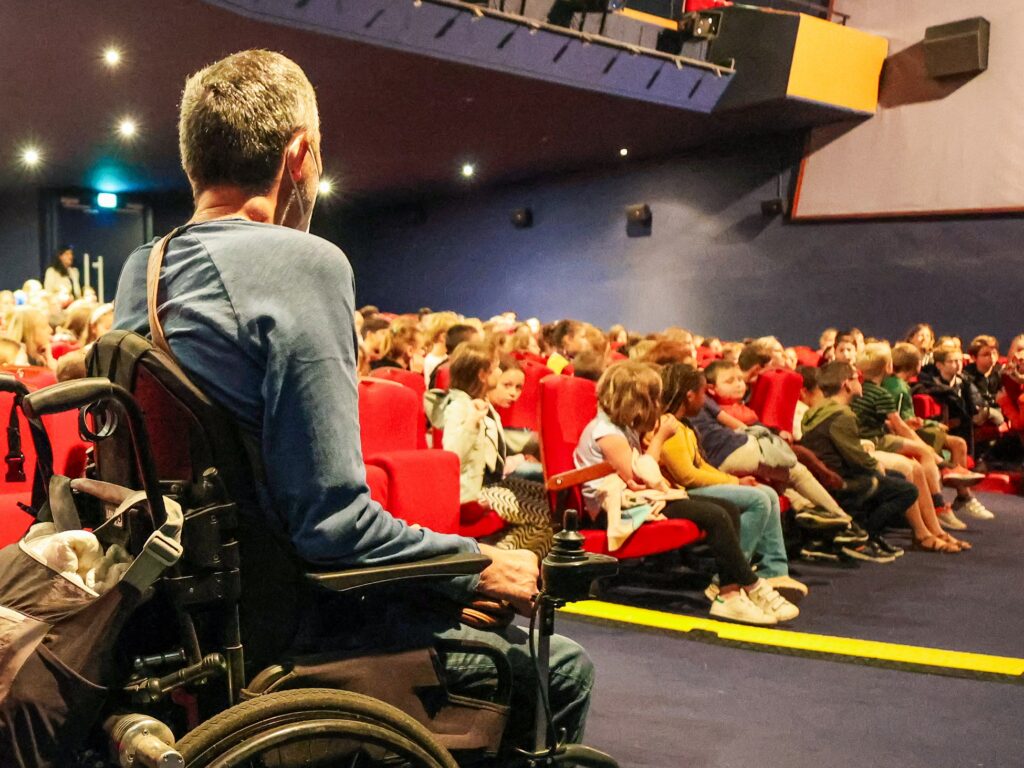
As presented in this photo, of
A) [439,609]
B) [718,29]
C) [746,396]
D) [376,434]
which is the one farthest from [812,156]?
[439,609]

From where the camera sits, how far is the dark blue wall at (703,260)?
995 cm

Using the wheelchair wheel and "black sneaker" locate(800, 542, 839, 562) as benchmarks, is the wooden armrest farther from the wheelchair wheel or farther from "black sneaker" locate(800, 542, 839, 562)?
"black sneaker" locate(800, 542, 839, 562)

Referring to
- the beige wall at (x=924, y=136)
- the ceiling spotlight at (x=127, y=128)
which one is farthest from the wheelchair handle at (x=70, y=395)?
the beige wall at (x=924, y=136)

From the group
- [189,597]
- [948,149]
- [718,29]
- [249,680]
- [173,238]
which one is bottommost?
[249,680]

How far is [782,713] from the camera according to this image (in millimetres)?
2775

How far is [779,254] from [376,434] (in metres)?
9.10

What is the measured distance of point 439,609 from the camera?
144cm

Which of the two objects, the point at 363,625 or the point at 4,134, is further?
the point at 4,134

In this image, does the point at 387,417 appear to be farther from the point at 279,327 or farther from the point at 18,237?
the point at 18,237

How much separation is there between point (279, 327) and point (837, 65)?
32.8 feet

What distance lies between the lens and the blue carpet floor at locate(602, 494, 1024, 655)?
3.59 m

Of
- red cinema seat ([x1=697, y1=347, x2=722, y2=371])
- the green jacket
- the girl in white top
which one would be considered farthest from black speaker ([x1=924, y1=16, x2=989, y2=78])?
the girl in white top

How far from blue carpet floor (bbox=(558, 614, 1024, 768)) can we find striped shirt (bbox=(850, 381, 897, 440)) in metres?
2.30

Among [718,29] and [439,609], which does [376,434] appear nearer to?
[439,609]
